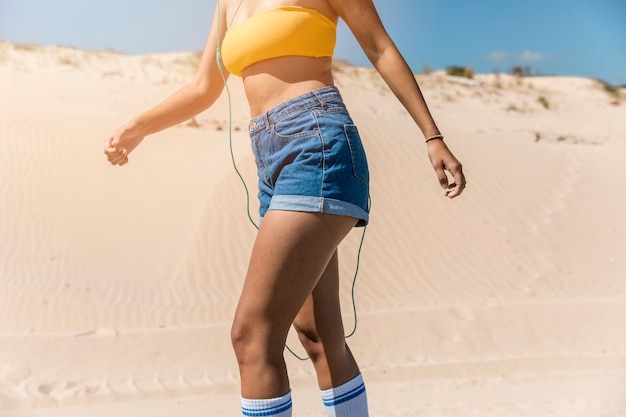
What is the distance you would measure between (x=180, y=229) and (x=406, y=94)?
313 inches

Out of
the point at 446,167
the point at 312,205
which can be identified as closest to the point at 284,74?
the point at 312,205

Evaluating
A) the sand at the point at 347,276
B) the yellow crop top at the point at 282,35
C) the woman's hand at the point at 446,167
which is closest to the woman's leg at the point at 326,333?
the woman's hand at the point at 446,167

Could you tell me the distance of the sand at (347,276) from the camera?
20.5ft

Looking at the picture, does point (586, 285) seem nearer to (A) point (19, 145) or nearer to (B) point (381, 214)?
(B) point (381, 214)

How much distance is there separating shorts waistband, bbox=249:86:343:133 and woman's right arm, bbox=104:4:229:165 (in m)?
0.50

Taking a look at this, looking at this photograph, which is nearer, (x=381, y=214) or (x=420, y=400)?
(x=420, y=400)

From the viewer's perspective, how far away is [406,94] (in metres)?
2.53

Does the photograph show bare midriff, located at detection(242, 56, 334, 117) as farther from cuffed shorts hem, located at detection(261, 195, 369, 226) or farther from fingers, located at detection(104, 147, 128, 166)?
fingers, located at detection(104, 147, 128, 166)

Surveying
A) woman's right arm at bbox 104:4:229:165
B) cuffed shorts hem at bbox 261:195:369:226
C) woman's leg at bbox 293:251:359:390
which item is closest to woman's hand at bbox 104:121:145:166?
woman's right arm at bbox 104:4:229:165

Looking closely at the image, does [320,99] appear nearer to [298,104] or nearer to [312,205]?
[298,104]

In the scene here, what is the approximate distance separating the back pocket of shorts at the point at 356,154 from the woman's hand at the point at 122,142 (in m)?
0.85

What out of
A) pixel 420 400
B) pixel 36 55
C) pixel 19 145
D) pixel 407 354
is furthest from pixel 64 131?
pixel 36 55

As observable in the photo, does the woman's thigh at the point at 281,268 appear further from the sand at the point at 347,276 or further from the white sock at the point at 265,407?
the sand at the point at 347,276

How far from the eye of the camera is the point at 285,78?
2.56 meters
